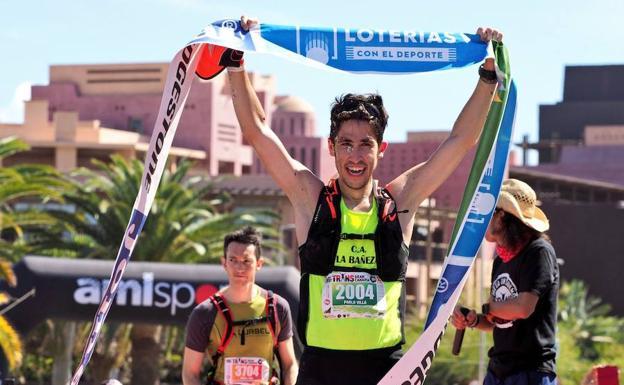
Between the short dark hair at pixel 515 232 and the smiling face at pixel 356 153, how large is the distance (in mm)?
1843

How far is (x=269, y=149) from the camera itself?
5547mm

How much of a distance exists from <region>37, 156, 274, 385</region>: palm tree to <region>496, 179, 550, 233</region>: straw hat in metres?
30.0

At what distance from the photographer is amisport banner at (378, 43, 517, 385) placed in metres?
5.38

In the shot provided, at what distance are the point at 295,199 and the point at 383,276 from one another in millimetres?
453

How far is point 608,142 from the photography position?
374ft

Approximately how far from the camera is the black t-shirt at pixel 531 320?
269 inches

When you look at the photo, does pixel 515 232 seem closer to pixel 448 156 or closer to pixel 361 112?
pixel 448 156

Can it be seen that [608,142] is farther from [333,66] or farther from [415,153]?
[333,66]

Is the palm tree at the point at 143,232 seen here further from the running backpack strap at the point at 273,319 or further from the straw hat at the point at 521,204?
the straw hat at the point at 521,204

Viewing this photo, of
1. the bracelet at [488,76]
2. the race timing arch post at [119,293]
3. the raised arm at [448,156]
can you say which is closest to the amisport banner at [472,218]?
the bracelet at [488,76]

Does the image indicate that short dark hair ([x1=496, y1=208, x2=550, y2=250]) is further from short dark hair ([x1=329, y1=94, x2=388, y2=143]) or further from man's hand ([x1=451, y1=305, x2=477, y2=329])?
short dark hair ([x1=329, y1=94, x2=388, y2=143])

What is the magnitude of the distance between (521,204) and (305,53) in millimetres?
1738

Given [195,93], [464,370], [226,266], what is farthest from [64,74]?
[226,266]

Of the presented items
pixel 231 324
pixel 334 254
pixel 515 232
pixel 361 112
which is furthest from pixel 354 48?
pixel 231 324
